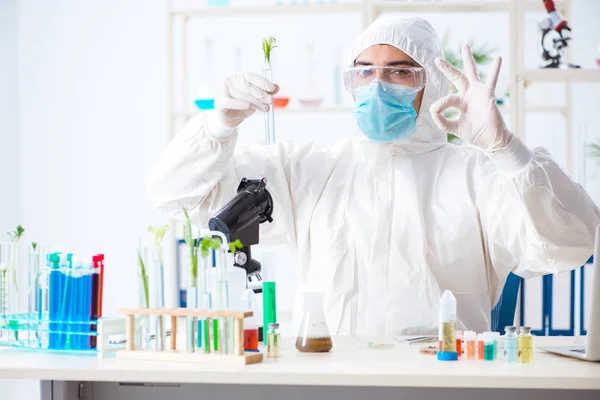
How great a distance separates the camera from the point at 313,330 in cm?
154

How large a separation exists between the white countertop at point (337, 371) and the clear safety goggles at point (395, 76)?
947mm

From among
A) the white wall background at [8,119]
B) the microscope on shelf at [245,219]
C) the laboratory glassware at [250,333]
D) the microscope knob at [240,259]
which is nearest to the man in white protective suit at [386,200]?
the microscope on shelf at [245,219]

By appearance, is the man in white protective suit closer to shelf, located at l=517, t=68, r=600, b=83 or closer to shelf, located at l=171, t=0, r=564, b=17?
shelf, located at l=517, t=68, r=600, b=83

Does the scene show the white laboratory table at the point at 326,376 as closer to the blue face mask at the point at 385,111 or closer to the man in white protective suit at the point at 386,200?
the man in white protective suit at the point at 386,200

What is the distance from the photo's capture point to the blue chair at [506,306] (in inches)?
87.0

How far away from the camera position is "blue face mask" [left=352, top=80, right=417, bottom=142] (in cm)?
215

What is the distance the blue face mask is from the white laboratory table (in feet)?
2.59

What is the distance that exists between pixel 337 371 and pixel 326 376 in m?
0.03

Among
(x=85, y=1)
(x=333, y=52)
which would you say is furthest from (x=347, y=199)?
(x=85, y=1)

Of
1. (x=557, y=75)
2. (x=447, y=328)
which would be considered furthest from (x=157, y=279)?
(x=557, y=75)

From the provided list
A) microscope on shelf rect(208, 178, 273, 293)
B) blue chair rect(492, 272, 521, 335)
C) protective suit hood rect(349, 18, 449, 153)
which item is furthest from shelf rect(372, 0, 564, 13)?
microscope on shelf rect(208, 178, 273, 293)

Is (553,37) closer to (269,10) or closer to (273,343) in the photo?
(269,10)

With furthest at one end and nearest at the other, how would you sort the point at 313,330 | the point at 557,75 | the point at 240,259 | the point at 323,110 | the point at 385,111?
1. the point at 323,110
2. the point at 557,75
3. the point at 385,111
4. the point at 240,259
5. the point at 313,330

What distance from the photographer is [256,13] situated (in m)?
3.38
